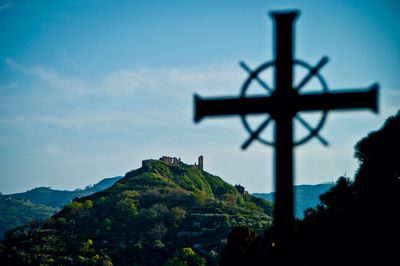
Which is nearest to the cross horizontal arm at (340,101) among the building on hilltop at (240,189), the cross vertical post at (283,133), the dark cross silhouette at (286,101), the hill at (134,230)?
the dark cross silhouette at (286,101)

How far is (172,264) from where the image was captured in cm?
8169

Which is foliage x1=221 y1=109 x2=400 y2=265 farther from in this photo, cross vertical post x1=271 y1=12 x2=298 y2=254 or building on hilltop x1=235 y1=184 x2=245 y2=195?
building on hilltop x1=235 y1=184 x2=245 y2=195

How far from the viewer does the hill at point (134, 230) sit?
292 feet

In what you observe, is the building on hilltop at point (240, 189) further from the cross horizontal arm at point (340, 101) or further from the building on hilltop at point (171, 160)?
the cross horizontal arm at point (340, 101)

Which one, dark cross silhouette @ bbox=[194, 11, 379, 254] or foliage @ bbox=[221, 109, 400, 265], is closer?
dark cross silhouette @ bbox=[194, 11, 379, 254]

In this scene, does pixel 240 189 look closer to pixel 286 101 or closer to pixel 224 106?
pixel 224 106

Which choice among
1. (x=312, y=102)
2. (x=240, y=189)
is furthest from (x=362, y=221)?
(x=240, y=189)

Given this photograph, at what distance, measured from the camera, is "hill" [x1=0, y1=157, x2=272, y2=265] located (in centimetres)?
8912

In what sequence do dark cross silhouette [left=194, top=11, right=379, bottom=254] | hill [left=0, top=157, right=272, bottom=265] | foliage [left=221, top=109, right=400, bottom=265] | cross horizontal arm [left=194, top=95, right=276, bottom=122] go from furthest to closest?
hill [left=0, top=157, right=272, bottom=265], foliage [left=221, top=109, right=400, bottom=265], cross horizontal arm [left=194, top=95, right=276, bottom=122], dark cross silhouette [left=194, top=11, right=379, bottom=254]

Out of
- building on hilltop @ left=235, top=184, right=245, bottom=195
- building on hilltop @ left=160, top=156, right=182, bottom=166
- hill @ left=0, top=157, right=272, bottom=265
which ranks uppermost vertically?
building on hilltop @ left=160, top=156, right=182, bottom=166

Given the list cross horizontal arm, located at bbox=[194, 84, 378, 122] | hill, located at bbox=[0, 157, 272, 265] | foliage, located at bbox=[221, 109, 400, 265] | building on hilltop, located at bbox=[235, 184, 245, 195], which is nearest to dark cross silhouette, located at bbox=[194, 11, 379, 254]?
cross horizontal arm, located at bbox=[194, 84, 378, 122]

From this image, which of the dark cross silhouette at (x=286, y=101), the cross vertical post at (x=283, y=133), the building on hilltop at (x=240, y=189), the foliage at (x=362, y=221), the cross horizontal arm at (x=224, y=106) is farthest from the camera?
the building on hilltop at (x=240, y=189)

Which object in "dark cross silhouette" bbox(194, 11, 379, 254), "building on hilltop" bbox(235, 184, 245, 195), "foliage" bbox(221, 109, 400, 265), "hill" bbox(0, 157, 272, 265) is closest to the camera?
"dark cross silhouette" bbox(194, 11, 379, 254)

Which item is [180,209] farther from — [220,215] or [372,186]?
[372,186]
